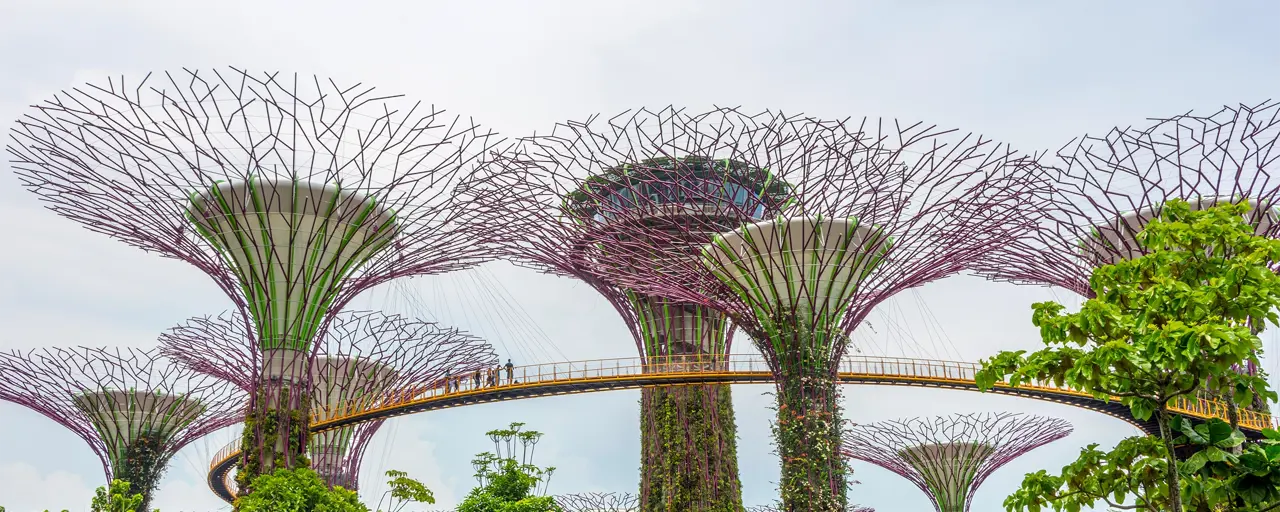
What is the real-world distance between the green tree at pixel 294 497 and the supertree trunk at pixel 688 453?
43.6 feet

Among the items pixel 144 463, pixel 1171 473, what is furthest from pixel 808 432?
pixel 144 463

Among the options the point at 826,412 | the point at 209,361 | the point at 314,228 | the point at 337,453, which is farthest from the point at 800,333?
the point at 337,453

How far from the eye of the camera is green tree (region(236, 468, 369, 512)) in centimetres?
2477

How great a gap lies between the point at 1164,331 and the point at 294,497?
2089cm

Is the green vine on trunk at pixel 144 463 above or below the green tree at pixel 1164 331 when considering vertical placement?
below

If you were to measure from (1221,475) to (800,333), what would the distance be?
18.9 metres

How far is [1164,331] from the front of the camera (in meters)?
8.77

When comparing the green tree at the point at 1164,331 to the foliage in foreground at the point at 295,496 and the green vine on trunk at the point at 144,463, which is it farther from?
the green vine on trunk at the point at 144,463

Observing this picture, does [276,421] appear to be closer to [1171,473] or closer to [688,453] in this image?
[688,453]

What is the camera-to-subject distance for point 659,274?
103 feet

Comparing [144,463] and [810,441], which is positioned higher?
[810,441]

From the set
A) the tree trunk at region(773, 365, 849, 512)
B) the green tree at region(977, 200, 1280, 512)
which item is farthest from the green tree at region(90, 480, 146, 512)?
the green tree at region(977, 200, 1280, 512)

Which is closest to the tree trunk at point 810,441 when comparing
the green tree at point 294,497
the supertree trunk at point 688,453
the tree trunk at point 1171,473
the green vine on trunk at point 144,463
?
the supertree trunk at point 688,453

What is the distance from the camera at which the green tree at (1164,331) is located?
29.0ft
